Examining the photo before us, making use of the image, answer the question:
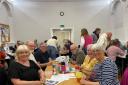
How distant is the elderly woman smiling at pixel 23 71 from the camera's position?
2.90m

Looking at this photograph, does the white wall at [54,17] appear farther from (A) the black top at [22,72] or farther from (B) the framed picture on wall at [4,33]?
(A) the black top at [22,72]

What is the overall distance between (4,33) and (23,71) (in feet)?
25.6

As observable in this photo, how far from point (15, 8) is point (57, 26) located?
7.43 feet

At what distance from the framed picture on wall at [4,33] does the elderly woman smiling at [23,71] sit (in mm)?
7156

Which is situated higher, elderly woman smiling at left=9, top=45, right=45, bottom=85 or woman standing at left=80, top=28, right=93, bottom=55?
woman standing at left=80, top=28, right=93, bottom=55

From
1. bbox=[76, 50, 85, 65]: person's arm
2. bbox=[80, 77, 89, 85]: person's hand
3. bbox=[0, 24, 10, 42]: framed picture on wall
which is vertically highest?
bbox=[0, 24, 10, 42]: framed picture on wall

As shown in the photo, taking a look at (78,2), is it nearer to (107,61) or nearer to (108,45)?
(108,45)

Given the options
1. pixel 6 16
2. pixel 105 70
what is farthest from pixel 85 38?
pixel 6 16

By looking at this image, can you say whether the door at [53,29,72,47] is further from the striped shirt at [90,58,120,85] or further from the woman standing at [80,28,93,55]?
the striped shirt at [90,58,120,85]

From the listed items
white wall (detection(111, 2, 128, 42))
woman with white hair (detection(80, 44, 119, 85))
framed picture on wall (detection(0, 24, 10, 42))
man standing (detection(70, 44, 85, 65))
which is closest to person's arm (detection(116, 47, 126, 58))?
man standing (detection(70, 44, 85, 65))

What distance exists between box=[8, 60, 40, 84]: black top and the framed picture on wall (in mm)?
7191

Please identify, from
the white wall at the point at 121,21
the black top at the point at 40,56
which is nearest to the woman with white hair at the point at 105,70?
the black top at the point at 40,56

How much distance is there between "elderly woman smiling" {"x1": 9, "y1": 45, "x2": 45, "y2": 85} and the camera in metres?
2.90

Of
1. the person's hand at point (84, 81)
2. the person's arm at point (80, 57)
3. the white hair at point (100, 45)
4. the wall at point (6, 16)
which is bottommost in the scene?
the person's hand at point (84, 81)
